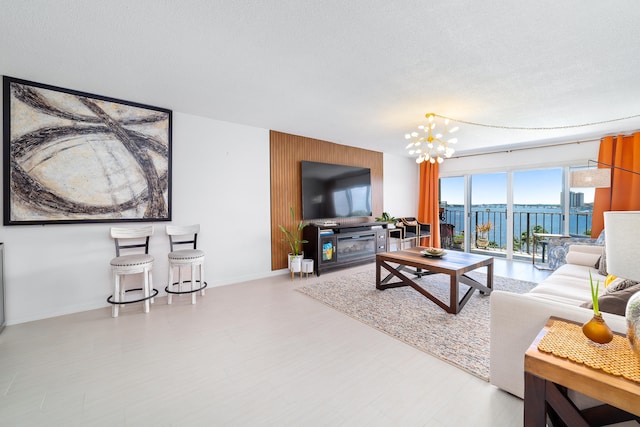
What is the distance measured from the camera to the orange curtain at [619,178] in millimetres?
3867

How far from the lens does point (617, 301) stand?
1353 millimetres

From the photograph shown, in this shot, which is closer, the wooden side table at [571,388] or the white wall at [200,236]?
the wooden side table at [571,388]

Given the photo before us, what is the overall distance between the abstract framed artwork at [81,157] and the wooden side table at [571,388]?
3683 mm

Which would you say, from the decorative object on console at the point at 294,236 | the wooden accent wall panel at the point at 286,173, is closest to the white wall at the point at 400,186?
the wooden accent wall panel at the point at 286,173

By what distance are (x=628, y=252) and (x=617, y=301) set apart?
671 mm

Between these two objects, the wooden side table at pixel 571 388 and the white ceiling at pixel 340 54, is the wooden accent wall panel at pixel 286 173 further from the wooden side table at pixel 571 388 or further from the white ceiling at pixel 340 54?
the wooden side table at pixel 571 388

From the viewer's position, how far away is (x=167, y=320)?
263 centimetres

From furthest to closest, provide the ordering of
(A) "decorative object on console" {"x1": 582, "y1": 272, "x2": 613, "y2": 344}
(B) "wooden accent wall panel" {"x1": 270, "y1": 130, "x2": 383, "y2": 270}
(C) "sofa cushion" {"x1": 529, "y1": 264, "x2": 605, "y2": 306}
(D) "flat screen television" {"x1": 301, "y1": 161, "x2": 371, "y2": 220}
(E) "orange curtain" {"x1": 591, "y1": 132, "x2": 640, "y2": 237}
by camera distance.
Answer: (D) "flat screen television" {"x1": 301, "y1": 161, "x2": 371, "y2": 220} → (B) "wooden accent wall panel" {"x1": 270, "y1": 130, "x2": 383, "y2": 270} → (E) "orange curtain" {"x1": 591, "y1": 132, "x2": 640, "y2": 237} → (C) "sofa cushion" {"x1": 529, "y1": 264, "x2": 605, "y2": 306} → (A) "decorative object on console" {"x1": 582, "y1": 272, "x2": 613, "y2": 344}

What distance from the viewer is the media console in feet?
14.2

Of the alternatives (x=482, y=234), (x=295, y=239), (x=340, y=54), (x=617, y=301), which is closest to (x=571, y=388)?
(x=617, y=301)

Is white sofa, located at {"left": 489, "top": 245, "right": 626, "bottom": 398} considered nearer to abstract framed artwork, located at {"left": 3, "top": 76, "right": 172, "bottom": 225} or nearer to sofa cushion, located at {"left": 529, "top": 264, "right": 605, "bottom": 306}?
sofa cushion, located at {"left": 529, "top": 264, "right": 605, "bottom": 306}

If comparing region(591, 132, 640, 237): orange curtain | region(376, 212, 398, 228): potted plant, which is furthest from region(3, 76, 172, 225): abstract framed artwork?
region(591, 132, 640, 237): orange curtain

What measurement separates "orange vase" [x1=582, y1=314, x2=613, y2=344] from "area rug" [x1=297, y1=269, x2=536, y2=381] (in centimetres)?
80

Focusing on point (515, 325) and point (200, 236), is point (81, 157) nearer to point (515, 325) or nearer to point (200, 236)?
point (200, 236)
